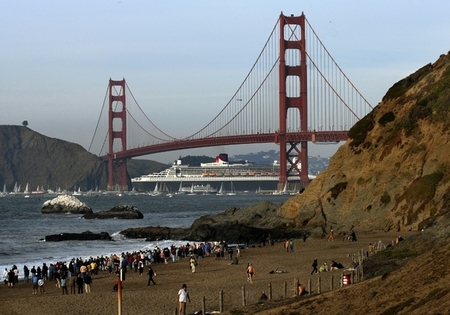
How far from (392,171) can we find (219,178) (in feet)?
451

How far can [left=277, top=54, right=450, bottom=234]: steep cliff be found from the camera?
139 ft

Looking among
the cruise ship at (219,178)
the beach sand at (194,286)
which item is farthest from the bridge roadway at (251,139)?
the cruise ship at (219,178)

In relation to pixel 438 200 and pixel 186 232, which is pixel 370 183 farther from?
pixel 186 232

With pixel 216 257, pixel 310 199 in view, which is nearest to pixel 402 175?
pixel 310 199

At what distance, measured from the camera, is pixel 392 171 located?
45969 mm

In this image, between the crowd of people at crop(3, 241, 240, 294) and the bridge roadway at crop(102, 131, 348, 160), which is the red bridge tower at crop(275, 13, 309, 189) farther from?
the crowd of people at crop(3, 241, 240, 294)

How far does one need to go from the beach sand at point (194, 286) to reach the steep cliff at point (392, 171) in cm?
435

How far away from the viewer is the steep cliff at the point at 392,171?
139ft

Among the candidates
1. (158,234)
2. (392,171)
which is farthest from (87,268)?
(158,234)

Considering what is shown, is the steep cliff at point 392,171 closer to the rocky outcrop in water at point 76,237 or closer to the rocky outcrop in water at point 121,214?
the rocky outcrop in water at point 76,237

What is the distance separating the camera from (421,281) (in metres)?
16.3

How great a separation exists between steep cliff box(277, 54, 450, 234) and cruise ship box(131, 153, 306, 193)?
124596 mm

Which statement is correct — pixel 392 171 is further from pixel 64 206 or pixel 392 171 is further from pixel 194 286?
pixel 64 206

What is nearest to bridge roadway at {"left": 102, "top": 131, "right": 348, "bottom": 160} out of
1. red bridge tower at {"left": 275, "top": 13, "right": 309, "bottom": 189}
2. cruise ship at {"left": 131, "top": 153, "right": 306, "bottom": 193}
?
red bridge tower at {"left": 275, "top": 13, "right": 309, "bottom": 189}
